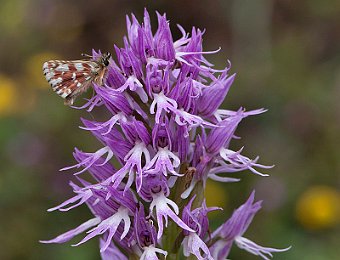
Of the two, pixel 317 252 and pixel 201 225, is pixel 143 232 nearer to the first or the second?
pixel 201 225

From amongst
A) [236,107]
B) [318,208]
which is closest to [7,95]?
[236,107]

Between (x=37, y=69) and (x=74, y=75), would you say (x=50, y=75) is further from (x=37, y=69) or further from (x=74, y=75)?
(x=37, y=69)

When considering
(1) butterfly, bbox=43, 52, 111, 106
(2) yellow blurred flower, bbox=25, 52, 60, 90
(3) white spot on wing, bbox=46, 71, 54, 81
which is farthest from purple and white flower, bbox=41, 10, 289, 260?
(2) yellow blurred flower, bbox=25, 52, 60, 90

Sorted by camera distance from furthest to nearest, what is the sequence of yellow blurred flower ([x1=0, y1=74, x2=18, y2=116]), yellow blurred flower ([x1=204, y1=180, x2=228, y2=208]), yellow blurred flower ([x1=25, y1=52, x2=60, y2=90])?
yellow blurred flower ([x1=25, y1=52, x2=60, y2=90]), yellow blurred flower ([x1=0, y1=74, x2=18, y2=116]), yellow blurred flower ([x1=204, y1=180, x2=228, y2=208])

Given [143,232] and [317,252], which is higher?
[143,232]

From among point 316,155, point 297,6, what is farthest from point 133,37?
point 297,6

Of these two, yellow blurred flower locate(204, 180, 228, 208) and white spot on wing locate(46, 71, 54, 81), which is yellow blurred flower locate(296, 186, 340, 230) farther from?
white spot on wing locate(46, 71, 54, 81)
